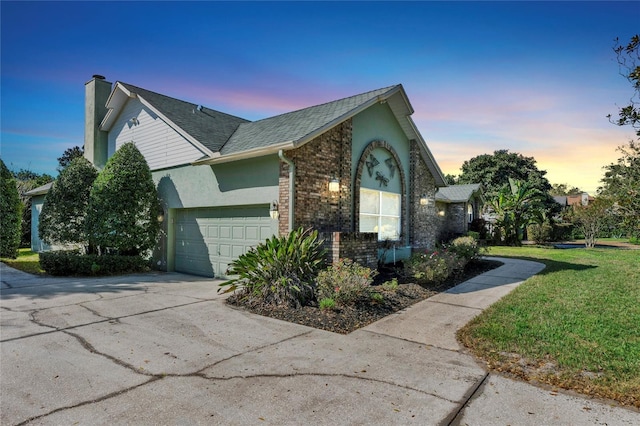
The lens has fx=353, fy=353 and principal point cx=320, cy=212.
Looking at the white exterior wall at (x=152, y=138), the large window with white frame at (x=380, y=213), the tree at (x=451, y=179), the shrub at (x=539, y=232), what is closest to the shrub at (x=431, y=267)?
the large window with white frame at (x=380, y=213)

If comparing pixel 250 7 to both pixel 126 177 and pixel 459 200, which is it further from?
pixel 459 200

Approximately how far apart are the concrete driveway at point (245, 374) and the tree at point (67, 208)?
217 inches

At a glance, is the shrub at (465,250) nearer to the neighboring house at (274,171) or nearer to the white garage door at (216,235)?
the neighboring house at (274,171)

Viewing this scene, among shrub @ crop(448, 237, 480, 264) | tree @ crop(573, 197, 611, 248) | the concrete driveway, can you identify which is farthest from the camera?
tree @ crop(573, 197, 611, 248)

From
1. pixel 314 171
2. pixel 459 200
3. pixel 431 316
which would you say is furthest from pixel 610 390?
pixel 459 200

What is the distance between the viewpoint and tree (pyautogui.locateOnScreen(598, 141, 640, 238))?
14.9ft

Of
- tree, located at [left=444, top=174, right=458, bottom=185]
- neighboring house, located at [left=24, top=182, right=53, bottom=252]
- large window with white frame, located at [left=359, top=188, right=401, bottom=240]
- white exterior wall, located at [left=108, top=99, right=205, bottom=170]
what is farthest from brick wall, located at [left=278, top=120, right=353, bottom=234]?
tree, located at [left=444, top=174, right=458, bottom=185]

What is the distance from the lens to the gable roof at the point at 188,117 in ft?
37.6

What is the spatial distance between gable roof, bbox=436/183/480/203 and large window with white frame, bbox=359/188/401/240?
11.1 m

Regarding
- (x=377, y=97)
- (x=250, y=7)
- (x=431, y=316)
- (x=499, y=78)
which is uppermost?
(x=250, y=7)

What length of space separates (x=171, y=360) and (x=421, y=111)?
1142cm

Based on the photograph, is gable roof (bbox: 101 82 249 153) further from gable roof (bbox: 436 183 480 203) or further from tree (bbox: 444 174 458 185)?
tree (bbox: 444 174 458 185)

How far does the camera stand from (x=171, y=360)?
443cm

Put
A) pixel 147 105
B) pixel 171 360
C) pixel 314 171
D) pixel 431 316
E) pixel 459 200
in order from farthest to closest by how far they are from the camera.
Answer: pixel 459 200, pixel 147 105, pixel 314 171, pixel 431 316, pixel 171 360
